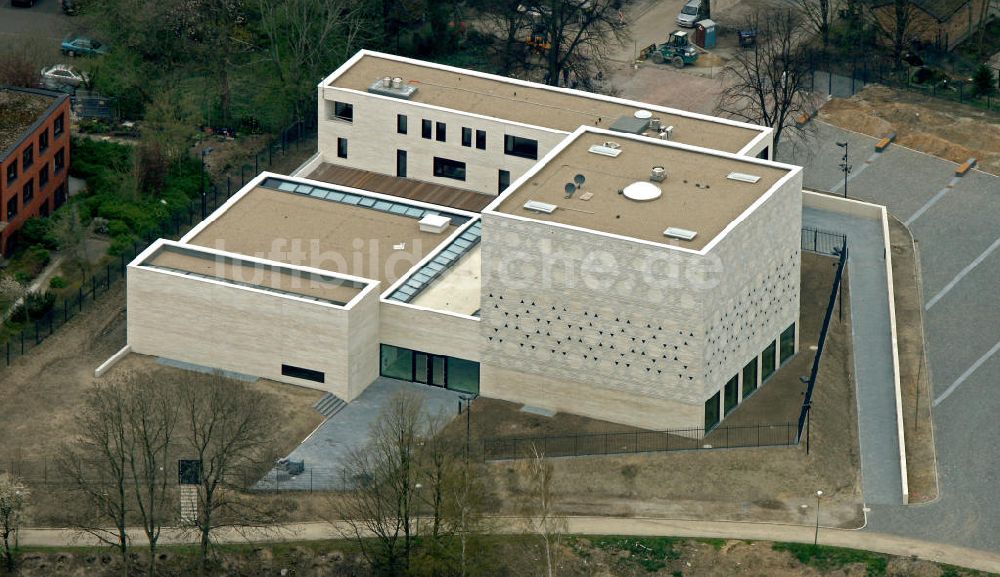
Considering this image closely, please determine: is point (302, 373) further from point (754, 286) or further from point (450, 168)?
point (754, 286)

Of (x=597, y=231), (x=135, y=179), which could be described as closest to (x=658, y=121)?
(x=597, y=231)

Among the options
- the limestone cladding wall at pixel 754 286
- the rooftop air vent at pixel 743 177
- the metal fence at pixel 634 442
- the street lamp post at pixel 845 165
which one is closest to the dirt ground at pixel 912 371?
the street lamp post at pixel 845 165

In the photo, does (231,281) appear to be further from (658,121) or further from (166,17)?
(166,17)

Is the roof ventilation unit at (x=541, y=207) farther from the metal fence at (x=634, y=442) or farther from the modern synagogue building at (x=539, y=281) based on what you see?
the metal fence at (x=634, y=442)

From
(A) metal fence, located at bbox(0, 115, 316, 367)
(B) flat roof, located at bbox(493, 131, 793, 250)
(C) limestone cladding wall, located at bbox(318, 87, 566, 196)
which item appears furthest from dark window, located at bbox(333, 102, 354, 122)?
(B) flat roof, located at bbox(493, 131, 793, 250)

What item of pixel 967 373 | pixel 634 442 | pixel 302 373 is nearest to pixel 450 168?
pixel 302 373
